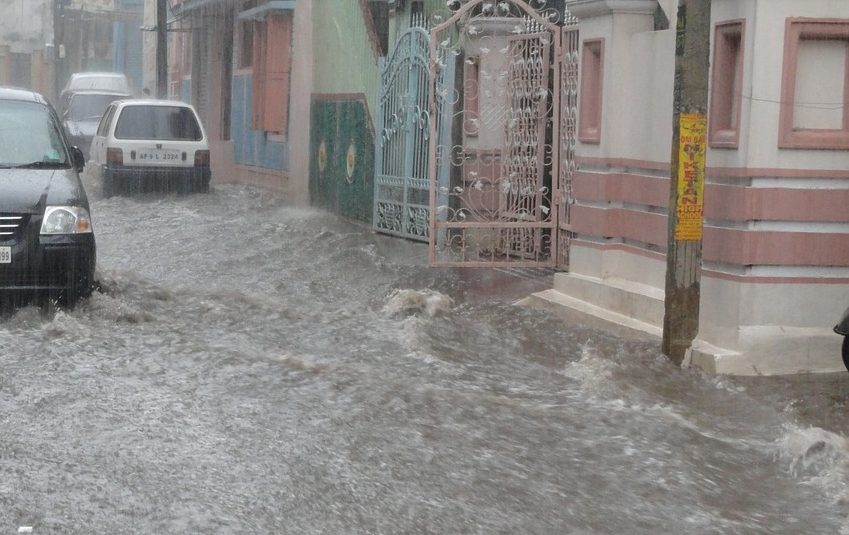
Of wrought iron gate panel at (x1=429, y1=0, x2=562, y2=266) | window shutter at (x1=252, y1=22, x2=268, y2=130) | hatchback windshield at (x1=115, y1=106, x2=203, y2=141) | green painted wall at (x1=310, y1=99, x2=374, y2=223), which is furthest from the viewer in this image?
window shutter at (x1=252, y1=22, x2=268, y2=130)

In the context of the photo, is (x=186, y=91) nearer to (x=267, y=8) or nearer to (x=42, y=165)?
(x=267, y=8)

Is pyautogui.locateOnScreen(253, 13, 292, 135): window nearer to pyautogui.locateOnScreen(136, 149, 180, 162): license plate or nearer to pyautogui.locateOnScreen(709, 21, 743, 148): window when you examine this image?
pyautogui.locateOnScreen(136, 149, 180, 162): license plate

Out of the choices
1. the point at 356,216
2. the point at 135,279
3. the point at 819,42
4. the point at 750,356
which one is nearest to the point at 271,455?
the point at 750,356

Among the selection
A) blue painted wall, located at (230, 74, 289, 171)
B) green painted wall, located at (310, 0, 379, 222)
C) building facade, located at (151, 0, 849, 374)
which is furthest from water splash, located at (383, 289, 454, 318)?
blue painted wall, located at (230, 74, 289, 171)

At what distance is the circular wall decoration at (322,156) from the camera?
19.0 m

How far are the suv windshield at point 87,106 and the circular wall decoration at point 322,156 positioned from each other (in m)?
11.3

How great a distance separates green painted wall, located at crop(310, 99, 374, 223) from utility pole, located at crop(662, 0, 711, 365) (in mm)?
8597

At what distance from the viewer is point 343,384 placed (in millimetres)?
7711

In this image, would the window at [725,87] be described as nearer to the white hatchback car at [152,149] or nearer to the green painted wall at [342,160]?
the green painted wall at [342,160]

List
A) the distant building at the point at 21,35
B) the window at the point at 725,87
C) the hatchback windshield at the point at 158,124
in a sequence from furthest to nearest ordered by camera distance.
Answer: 1. the distant building at the point at 21,35
2. the hatchback windshield at the point at 158,124
3. the window at the point at 725,87

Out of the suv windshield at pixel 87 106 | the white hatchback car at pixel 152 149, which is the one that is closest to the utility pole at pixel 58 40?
the suv windshield at pixel 87 106

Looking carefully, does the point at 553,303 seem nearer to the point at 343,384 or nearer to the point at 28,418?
the point at 343,384

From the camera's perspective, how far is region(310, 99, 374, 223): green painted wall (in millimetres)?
16812

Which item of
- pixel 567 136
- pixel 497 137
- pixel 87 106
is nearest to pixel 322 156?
pixel 497 137
